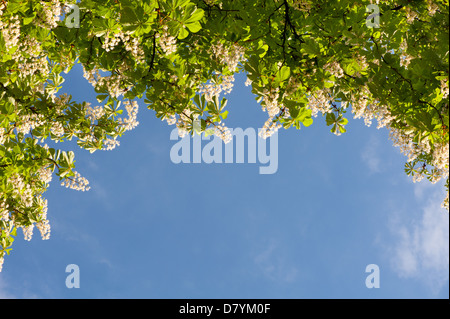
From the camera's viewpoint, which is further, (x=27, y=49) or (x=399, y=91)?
(x=27, y=49)

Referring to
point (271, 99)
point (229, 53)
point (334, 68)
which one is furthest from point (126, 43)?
point (334, 68)

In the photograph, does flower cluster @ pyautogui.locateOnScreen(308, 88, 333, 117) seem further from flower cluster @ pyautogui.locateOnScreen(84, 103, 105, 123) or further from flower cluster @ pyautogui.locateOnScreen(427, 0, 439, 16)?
flower cluster @ pyautogui.locateOnScreen(84, 103, 105, 123)

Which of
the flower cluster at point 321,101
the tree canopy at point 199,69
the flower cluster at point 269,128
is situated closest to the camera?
the tree canopy at point 199,69

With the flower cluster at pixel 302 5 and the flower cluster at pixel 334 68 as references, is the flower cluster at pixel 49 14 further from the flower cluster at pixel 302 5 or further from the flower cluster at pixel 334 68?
the flower cluster at pixel 334 68

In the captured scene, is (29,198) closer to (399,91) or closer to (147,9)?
(147,9)

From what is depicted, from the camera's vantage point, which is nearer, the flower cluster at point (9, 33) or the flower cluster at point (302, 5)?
the flower cluster at point (9, 33)

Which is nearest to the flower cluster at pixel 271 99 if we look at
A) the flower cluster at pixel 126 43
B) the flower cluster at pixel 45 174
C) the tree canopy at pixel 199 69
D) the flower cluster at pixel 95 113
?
the tree canopy at pixel 199 69

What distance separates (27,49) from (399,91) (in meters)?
5.85

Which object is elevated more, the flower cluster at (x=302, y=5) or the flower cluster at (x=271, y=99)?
the flower cluster at (x=302, y=5)

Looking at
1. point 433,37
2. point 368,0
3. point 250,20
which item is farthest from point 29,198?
point 433,37

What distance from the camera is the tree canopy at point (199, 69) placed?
4.41m

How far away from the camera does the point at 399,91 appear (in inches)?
188

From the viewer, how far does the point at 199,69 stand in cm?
623
